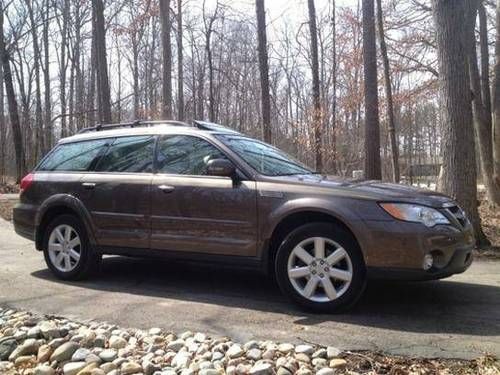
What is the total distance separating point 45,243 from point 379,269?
405 centimetres

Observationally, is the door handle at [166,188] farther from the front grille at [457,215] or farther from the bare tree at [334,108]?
the bare tree at [334,108]

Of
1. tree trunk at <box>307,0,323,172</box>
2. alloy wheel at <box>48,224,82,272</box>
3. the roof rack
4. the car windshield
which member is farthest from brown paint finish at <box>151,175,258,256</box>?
tree trunk at <box>307,0,323,172</box>

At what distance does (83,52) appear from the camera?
137 ft

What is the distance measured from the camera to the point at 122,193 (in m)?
6.09

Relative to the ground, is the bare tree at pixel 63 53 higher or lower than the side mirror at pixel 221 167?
higher

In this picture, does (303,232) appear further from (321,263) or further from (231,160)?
(231,160)

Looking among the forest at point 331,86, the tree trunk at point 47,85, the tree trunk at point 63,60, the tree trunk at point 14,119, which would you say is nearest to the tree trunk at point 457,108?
the forest at point 331,86

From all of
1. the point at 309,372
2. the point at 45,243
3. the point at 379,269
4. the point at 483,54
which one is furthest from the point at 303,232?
the point at 483,54

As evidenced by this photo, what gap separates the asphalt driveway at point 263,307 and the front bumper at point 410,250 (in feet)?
1.35

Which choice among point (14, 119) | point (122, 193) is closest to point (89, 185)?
point (122, 193)

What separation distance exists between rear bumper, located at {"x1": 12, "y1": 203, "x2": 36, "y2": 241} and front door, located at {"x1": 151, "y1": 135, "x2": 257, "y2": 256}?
1.83m

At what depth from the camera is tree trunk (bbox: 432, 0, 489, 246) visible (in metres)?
7.96

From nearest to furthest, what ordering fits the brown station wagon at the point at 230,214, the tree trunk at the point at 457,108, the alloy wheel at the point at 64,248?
the brown station wagon at the point at 230,214 < the alloy wheel at the point at 64,248 < the tree trunk at the point at 457,108

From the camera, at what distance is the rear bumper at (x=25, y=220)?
6754mm
